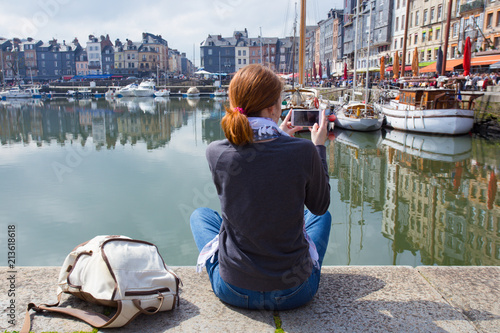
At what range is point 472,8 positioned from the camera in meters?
32.8

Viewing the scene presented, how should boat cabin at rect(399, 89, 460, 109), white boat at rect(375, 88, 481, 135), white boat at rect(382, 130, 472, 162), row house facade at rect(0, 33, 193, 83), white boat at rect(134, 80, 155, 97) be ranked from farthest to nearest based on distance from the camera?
row house facade at rect(0, 33, 193, 83) < white boat at rect(134, 80, 155, 97) < boat cabin at rect(399, 89, 460, 109) < white boat at rect(375, 88, 481, 135) < white boat at rect(382, 130, 472, 162)

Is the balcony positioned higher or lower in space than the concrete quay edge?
higher

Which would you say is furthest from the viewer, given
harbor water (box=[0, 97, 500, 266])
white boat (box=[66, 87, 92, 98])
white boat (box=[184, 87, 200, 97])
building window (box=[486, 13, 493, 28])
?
white boat (box=[184, 87, 200, 97])

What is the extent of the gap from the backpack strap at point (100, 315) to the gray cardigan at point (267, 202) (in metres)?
0.52

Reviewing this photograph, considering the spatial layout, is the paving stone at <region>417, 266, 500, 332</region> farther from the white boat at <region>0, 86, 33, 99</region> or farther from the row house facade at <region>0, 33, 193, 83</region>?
the row house facade at <region>0, 33, 193, 83</region>

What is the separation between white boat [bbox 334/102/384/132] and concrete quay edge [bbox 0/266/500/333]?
1907 centimetres

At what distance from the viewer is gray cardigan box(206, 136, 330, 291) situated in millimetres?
1942

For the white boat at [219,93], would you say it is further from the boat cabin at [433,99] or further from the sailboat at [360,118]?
the boat cabin at [433,99]

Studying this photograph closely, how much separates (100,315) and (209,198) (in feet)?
22.3

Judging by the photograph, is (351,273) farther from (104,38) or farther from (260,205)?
(104,38)

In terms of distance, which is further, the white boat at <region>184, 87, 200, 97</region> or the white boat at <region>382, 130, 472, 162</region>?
the white boat at <region>184, 87, 200, 97</region>

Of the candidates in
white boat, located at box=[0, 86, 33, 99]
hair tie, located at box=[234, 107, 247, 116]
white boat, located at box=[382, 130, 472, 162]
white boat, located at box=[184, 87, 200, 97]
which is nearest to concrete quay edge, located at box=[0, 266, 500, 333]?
hair tie, located at box=[234, 107, 247, 116]

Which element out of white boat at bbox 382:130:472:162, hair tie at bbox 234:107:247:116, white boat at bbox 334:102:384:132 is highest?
hair tie at bbox 234:107:247:116

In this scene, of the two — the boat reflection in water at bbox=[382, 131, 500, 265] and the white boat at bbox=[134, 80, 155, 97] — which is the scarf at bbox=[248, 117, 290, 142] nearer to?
the boat reflection in water at bbox=[382, 131, 500, 265]
